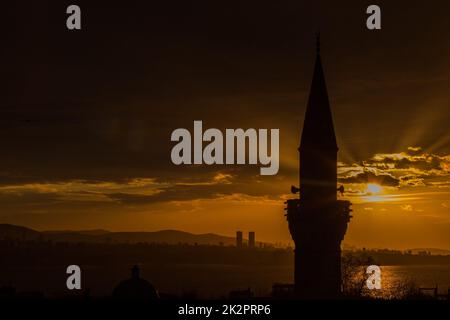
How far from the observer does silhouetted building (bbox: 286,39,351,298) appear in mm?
47406

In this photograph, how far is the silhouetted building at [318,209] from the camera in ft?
156

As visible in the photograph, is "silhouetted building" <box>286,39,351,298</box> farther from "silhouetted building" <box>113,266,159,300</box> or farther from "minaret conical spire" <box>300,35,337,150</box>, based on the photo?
"silhouetted building" <box>113,266,159,300</box>

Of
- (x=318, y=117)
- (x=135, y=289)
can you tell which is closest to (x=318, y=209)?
(x=318, y=117)

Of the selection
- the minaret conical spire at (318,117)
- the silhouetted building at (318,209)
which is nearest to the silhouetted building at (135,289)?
the silhouetted building at (318,209)

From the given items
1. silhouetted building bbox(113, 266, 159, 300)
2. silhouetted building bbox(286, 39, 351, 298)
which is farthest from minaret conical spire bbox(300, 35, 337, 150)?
silhouetted building bbox(113, 266, 159, 300)

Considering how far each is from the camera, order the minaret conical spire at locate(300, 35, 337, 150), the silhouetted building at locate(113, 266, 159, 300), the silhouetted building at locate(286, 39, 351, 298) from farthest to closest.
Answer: the minaret conical spire at locate(300, 35, 337, 150) < the silhouetted building at locate(286, 39, 351, 298) < the silhouetted building at locate(113, 266, 159, 300)

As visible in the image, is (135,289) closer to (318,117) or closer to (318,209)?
(318,209)

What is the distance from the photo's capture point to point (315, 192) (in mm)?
48562

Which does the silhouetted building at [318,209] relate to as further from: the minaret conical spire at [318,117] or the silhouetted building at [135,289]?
the silhouetted building at [135,289]

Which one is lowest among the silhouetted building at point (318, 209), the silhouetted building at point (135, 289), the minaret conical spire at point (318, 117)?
the silhouetted building at point (135, 289)

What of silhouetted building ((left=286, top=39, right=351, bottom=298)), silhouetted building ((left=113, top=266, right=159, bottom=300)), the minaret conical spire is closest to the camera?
silhouetted building ((left=113, top=266, right=159, bottom=300))

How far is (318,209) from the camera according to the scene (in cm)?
4831
